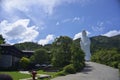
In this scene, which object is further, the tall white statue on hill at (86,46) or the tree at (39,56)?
the tall white statue on hill at (86,46)

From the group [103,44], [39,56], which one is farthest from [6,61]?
[103,44]

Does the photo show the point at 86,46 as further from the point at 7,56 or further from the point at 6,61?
the point at 6,61

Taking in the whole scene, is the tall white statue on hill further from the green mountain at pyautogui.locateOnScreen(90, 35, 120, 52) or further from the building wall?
the building wall

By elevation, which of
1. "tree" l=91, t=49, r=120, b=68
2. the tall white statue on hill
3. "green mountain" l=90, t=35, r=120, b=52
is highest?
"green mountain" l=90, t=35, r=120, b=52

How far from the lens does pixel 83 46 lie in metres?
45.2

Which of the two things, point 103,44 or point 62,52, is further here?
point 103,44

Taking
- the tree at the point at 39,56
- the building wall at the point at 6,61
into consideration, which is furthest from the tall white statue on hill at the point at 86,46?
the building wall at the point at 6,61

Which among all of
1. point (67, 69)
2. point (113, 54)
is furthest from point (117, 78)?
point (113, 54)

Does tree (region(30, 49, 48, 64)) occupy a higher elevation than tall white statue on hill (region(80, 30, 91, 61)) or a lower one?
lower

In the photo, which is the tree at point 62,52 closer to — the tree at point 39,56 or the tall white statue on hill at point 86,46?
the tree at point 39,56

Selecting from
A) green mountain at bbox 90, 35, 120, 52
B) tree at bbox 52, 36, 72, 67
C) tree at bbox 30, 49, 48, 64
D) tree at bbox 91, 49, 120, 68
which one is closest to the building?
tree at bbox 30, 49, 48, 64

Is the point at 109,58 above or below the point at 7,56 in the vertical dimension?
below

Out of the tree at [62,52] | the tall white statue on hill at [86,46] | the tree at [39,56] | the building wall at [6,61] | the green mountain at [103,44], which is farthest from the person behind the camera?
the green mountain at [103,44]

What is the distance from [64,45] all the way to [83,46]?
17.1 m
